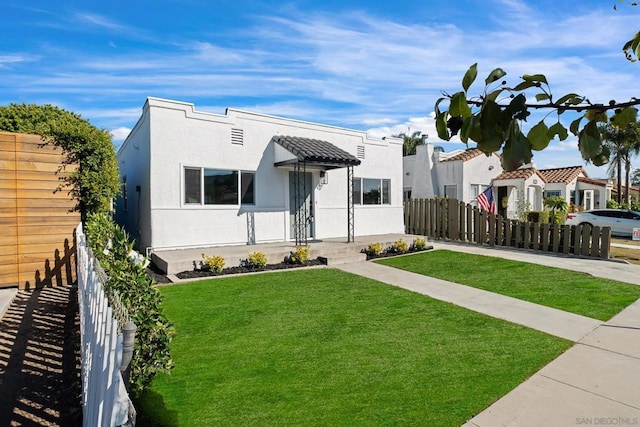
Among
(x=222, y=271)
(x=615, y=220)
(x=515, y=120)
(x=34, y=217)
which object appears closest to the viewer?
(x=515, y=120)

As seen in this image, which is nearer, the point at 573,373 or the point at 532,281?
the point at 573,373

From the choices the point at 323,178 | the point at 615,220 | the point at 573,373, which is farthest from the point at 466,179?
the point at 573,373

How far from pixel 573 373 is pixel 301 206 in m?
10.2

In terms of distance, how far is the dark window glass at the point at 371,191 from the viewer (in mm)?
15320

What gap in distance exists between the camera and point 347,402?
357 centimetres

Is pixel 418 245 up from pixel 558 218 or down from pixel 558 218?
down

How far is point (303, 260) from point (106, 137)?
5.96 meters

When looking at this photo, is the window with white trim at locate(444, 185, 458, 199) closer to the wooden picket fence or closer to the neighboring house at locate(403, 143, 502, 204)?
the neighboring house at locate(403, 143, 502, 204)

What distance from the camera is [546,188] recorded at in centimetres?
2856

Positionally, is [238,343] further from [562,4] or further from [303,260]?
[303,260]

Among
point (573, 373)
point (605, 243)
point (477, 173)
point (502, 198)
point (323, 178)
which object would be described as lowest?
point (573, 373)

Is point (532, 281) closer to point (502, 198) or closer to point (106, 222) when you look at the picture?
point (106, 222)

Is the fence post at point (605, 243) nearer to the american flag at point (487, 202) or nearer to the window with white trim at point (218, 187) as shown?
the american flag at point (487, 202)

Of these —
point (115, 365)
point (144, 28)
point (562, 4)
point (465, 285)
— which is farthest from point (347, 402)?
point (144, 28)
